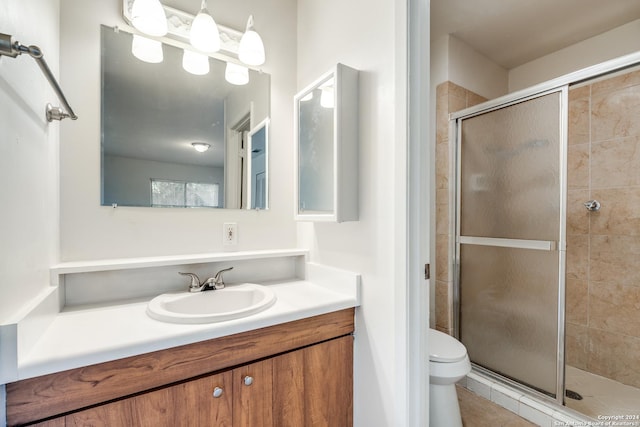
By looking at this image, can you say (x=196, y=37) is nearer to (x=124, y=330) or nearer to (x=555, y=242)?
(x=124, y=330)

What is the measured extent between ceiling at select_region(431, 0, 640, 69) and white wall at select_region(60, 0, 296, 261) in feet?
4.04

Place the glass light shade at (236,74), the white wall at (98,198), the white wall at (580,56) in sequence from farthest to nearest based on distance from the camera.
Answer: the white wall at (580,56)
the glass light shade at (236,74)
the white wall at (98,198)

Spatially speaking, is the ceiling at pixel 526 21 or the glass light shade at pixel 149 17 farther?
the ceiling at pixel 526 21

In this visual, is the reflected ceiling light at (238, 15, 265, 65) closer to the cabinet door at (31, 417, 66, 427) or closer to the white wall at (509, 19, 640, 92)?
the cabinet door at (31, 417, 66, 427)

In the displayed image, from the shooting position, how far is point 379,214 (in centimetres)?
116

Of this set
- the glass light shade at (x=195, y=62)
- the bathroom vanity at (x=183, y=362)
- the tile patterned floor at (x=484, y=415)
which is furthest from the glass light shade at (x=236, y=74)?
the tile patterned floor at (x=484, y=415)

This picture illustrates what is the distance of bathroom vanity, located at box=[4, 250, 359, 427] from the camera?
29.6 inches

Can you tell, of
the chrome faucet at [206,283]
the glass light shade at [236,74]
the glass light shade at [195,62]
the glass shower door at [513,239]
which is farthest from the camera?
the glass shower door at [513,239]

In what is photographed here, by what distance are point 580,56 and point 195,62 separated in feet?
8.77

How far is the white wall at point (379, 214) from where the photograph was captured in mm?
1065

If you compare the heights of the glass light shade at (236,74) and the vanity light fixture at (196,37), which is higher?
the vanity light fixture at (196,37)

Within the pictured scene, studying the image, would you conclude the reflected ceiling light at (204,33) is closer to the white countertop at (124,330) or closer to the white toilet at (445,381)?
the white countertop at (124,330)

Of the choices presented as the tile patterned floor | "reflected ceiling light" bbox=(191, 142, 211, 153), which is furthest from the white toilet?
"reflected ceiling light" bbox=(191, 142, 211, 153)

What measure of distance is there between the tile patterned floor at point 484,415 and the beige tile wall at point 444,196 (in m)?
0.45
